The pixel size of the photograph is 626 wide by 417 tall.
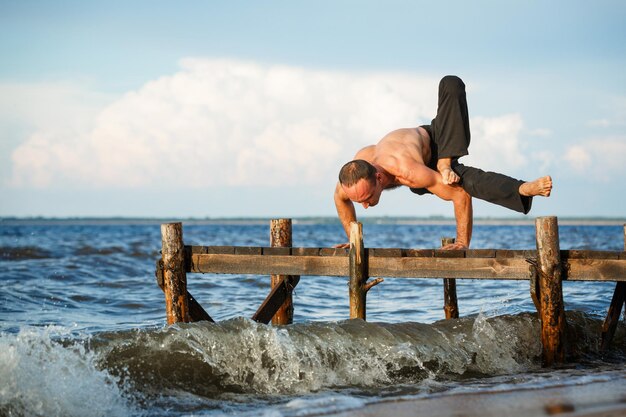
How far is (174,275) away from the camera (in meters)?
9.13

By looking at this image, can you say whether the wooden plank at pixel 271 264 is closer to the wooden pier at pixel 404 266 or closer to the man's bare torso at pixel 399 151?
the wooden pier at pixel 404 266

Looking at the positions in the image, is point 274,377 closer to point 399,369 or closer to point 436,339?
point 399,369

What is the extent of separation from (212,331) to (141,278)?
1361 cm

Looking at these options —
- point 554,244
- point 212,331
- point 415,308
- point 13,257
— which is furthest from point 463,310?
point 13,257

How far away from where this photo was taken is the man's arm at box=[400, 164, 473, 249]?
344 inches

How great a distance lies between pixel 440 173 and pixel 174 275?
3.19 metres

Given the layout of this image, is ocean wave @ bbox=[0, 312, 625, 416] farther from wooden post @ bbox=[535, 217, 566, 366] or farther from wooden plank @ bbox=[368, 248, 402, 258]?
wooden plank @ bbox=[368, 248, 402, 258]

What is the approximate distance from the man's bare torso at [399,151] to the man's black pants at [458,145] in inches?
6.8

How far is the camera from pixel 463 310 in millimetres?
14227

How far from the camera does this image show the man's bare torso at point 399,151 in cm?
879

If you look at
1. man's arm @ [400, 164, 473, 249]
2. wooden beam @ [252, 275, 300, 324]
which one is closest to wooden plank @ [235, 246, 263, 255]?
wooden beam @ [252, 275, 300, 324]

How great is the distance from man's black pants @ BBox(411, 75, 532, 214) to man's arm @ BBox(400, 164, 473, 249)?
149mm

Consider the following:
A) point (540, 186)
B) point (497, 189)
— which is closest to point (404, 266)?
point (497, 189)

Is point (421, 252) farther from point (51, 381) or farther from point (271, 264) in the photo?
point (51, 381)
